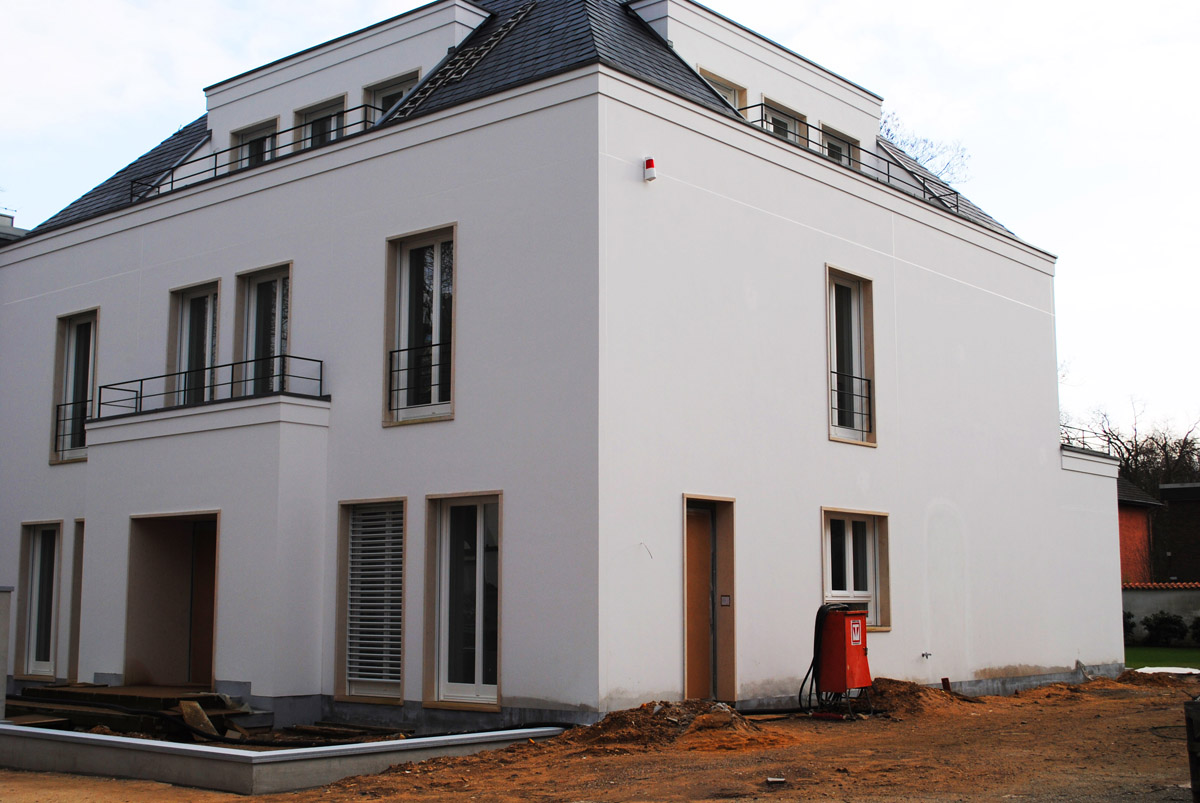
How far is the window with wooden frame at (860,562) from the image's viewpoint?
15.4 meters

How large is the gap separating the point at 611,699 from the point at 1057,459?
10719 millimetres

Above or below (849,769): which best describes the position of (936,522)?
above

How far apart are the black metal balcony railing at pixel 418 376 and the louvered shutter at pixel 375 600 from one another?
1238mm

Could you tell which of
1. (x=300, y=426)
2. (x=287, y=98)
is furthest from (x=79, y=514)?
(x=287, y=98)

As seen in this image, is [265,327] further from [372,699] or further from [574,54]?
[574,54]

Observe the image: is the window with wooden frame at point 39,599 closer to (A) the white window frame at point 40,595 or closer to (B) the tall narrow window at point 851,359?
(A) the white window frame at point 40,595

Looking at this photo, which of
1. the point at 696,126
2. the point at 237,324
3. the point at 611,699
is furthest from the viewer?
the point at 237,324

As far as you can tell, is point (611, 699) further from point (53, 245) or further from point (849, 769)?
point (53, 245)

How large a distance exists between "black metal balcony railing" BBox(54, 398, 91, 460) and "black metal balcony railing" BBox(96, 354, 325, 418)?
892 millimetres

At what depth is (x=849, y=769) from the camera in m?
9.52

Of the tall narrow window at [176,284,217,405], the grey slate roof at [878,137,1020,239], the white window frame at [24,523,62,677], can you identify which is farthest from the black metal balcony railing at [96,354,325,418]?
the grey slate roof at [878,137,1020,239]

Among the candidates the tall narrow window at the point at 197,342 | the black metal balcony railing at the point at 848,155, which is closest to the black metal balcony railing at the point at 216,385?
the tall narrow window at the point at 197,342

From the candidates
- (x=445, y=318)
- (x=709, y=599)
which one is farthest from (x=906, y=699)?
(x=445, y=318)

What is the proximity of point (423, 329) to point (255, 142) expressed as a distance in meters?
6.35
